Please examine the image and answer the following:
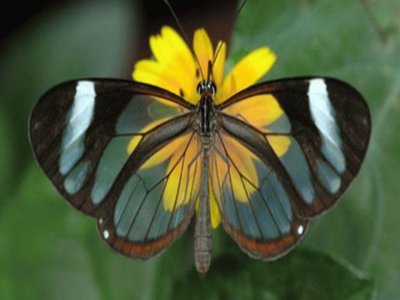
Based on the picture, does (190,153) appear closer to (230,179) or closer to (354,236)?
(230,179)

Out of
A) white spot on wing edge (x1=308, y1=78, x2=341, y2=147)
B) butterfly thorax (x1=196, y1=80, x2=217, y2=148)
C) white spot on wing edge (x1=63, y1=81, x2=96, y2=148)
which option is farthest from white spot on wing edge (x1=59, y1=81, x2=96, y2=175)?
white spot on wing edge (x1=308, y1=78, x2=341, y2=147)

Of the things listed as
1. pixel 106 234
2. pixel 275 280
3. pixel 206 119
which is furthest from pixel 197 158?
pixel 275 280

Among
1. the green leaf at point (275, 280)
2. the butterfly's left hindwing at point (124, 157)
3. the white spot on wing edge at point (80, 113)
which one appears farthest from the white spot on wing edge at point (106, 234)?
the green leaf at point (275, 280)

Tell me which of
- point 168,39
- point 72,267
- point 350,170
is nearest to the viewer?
point 350,170

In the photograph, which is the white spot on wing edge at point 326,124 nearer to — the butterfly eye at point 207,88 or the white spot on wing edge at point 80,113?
the butterfly eye at point 207,88

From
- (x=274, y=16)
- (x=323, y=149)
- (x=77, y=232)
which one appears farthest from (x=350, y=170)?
(x=77, y=232)

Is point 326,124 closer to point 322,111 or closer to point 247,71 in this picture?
point 322,111

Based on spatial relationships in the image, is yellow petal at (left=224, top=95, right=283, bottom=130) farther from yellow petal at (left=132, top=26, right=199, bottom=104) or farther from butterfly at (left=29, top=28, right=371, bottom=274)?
yellow petal at (left=132, top=26, right=199, bottom=104)

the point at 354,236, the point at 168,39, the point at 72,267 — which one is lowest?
the point at 354,236
